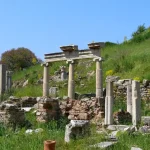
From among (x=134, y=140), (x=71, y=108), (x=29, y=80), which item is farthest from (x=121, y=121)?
(x=29, y=80)

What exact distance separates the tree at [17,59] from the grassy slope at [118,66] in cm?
978

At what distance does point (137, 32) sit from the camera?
140 ft

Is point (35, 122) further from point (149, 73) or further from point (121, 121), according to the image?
point (149, 73)

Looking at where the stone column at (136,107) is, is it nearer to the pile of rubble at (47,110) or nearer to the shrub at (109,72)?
the pile of rubble at (47,110)

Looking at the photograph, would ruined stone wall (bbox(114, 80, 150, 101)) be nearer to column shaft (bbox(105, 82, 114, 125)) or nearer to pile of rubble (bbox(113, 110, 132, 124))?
pile of rubble (bbox(113, 110, 132, 124))

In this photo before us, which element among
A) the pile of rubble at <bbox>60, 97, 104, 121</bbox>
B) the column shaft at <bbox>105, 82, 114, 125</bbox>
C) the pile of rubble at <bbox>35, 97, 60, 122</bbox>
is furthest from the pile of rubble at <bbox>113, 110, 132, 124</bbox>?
the pile of rubble at <bbox>35, 97, 60, 122</bbox>

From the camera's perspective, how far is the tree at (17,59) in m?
47.5

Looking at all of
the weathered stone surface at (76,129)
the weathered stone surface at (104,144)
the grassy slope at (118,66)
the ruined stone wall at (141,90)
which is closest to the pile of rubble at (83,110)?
the ruined stone wall at (141,90)

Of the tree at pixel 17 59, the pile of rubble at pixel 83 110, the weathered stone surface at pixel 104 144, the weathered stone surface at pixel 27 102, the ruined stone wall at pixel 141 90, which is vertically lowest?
the weathered stone surface at pixel 104 144

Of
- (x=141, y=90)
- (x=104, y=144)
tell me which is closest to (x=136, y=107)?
(x=104, y=144)

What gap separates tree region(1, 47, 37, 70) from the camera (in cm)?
4747

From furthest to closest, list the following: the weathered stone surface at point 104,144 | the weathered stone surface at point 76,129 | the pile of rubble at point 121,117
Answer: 1. the pile of rubble at point 121,117
2. the weathered stone surface at point 76,129
3. the weathered stone surface at point 104,144

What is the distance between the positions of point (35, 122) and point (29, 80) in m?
18.2

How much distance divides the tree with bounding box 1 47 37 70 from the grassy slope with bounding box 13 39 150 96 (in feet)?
32.1
